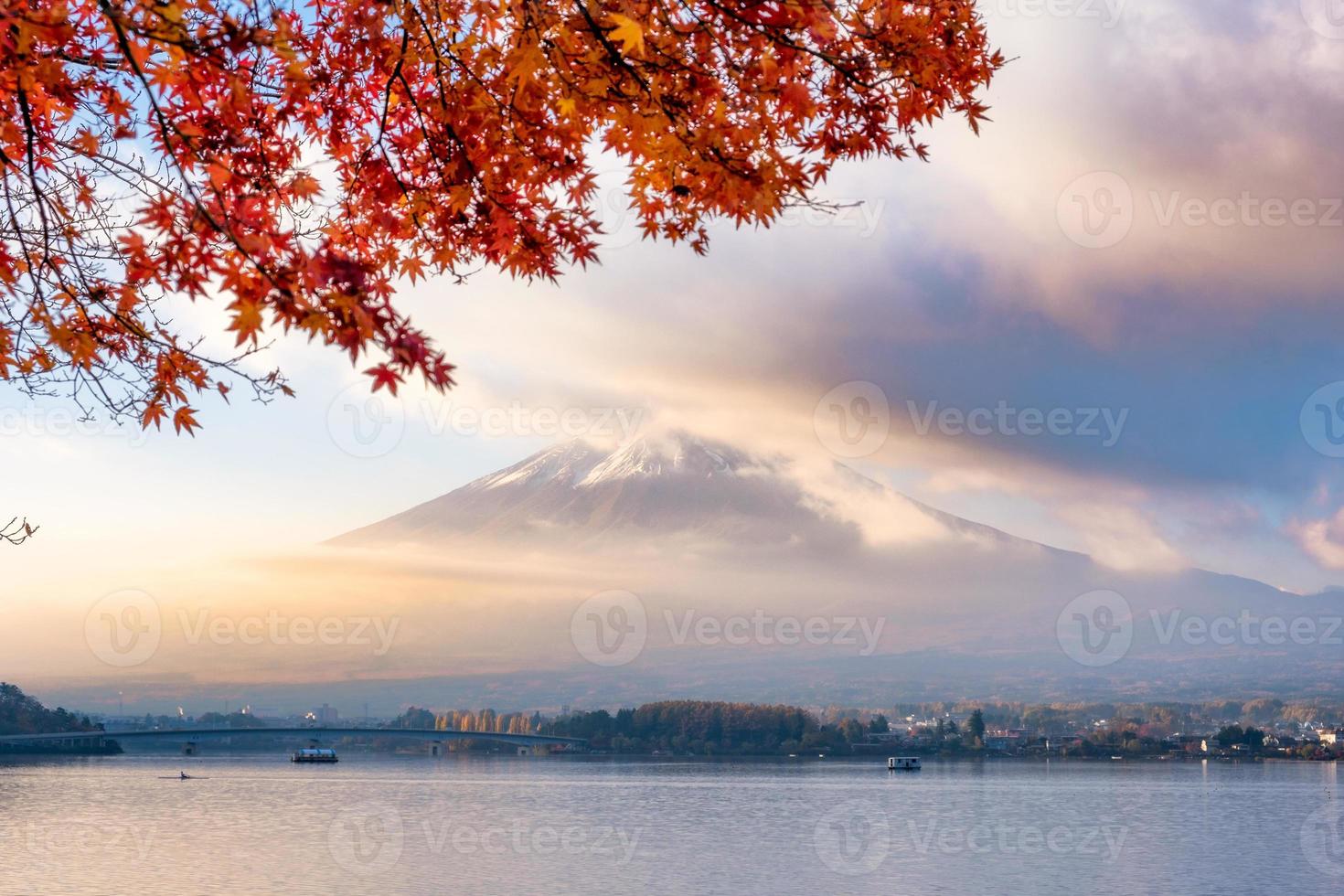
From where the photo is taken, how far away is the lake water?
47125mm

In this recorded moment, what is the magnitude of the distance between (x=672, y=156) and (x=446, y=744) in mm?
170575

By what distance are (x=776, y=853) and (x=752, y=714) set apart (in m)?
116

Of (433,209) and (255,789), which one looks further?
(255,789)

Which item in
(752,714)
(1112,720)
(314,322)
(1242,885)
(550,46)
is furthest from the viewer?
(1112,720)

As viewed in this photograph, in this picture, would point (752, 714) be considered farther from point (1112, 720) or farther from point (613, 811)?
point (613, 811)

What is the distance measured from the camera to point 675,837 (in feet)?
203

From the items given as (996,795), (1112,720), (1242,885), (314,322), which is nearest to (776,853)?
(1242,885)

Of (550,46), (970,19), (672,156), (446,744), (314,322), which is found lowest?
(446,744)

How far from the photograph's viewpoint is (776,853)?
182 feet

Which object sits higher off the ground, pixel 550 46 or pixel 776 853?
pixel 550 46

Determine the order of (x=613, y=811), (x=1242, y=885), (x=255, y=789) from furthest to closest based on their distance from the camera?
(x=255, y=789) < (x=613, y=811) < (x=1242, y=885)

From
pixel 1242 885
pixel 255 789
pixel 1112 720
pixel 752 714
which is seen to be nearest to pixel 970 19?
pixel 1242 885

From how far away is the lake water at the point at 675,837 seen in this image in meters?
47.1

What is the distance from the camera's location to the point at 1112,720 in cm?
18938
